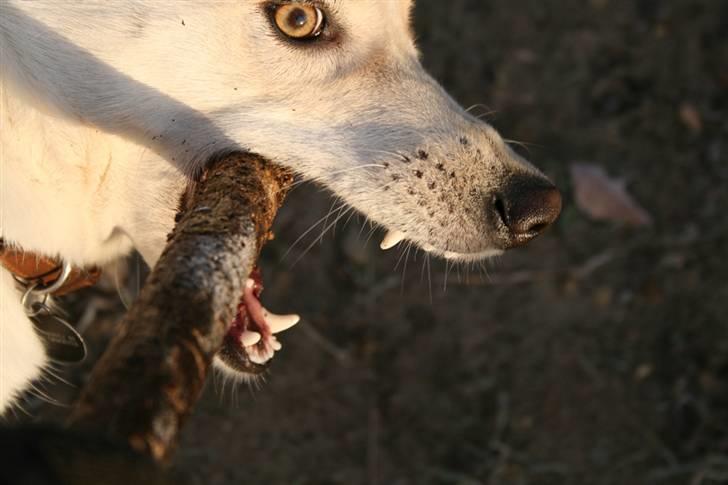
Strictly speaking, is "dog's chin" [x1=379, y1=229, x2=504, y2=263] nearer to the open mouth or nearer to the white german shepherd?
the white german shepherd

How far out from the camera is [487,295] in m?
3.45

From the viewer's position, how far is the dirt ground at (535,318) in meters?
3.21

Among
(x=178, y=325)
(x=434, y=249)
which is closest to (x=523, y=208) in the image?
(x=434, y=249)

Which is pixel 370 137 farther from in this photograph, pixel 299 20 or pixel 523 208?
pixel 523 208

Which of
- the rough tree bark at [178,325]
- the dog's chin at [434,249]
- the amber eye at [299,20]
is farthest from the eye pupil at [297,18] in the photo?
the dog's chin at [434,249]

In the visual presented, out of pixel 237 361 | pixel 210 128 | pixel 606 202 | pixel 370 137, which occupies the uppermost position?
pixel 606 202

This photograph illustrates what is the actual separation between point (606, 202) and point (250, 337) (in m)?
2.17

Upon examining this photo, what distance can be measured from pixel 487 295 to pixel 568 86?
119 centimetres

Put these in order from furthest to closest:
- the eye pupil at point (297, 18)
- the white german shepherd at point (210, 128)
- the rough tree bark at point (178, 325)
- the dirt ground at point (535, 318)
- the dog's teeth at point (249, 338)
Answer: the dirt ground at point (535, 318), the dog's teeth at point (249, 338), the eye pupil at point (297, 18), the white german shepherd at point (210, 128), the rough tree bark at point (178, 325)

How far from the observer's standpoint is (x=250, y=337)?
2018 mm

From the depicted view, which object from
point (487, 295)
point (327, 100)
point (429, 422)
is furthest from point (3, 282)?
point (487, 295)

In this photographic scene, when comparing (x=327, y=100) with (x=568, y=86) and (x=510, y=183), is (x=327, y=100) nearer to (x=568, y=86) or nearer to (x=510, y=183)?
(x=510, y=183)

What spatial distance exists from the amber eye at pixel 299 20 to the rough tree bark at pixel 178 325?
1.36 ft

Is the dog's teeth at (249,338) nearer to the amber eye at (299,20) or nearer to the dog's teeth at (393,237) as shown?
the dog's teeth at (393,237)
